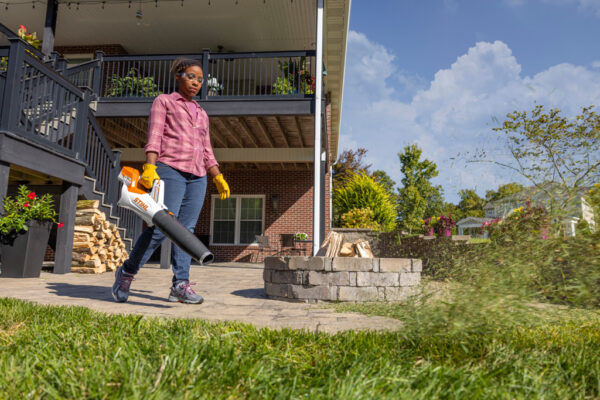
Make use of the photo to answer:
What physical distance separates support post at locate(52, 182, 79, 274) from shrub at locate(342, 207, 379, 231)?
8217 mm

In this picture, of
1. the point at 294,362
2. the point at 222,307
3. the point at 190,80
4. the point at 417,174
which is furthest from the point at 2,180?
the point at 417,174

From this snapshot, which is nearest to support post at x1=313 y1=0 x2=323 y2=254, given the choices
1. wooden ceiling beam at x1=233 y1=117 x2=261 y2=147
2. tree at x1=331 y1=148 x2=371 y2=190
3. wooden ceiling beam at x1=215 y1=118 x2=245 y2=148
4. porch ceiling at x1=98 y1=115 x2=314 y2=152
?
porch ceiling at x1=98 y1=115 x2=314 y2=152

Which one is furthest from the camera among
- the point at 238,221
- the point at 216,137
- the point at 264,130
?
the point at 238,221

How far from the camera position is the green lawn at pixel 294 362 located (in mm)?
1114

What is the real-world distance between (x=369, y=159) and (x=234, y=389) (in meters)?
21.9

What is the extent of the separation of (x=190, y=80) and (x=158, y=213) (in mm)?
1253

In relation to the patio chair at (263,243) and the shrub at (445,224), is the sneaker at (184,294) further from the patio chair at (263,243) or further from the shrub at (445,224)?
the patio chair at (263,243)

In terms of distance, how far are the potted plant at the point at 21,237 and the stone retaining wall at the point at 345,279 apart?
3701 millimetres

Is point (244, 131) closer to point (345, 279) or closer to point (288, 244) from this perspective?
point (288, 244)

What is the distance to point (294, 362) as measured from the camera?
1428 millimetres

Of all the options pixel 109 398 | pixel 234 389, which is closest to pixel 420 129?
pixel 234 389

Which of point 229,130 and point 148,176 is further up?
point 229,130

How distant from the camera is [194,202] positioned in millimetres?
3309

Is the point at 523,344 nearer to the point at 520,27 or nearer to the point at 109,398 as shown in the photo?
the point at 109,398
